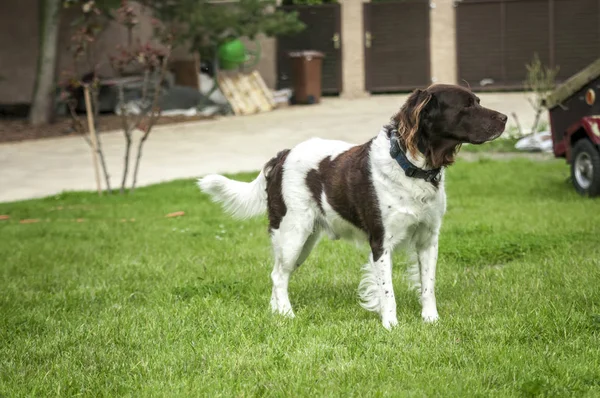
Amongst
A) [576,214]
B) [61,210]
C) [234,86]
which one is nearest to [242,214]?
[576,214]

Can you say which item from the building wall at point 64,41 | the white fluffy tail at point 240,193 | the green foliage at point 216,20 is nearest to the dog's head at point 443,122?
the white fluffy tail at point 240,193

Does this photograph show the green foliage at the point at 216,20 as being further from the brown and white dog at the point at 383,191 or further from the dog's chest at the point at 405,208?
the dog's chest at the point at 405,208

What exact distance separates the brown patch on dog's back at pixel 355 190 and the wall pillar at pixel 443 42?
1887 centimetres

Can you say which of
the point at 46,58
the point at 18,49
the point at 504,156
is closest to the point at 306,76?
the point at 46,58

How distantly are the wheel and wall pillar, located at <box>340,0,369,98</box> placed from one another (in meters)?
14.3

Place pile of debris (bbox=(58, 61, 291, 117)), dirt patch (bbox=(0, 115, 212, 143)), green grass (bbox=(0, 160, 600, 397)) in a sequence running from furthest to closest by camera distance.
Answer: pile of debris (bbox=(58, 61, 291, 117)), dirt patch (bbox=(0, 115, 212, 143)), green grass (bbox=(0, 160, 600, 397))

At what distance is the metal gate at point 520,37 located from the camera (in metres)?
23.4

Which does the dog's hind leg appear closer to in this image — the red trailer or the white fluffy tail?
the white fluffy tail

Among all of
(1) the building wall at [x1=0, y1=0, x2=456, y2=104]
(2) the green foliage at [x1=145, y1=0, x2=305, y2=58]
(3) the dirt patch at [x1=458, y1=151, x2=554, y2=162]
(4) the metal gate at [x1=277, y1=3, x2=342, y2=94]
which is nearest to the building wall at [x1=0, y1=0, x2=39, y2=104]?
(1) the building wall at [x1=0, y1=0, x2=456, y2=104]

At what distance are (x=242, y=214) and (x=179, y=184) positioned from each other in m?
6.41

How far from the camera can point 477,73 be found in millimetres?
23922

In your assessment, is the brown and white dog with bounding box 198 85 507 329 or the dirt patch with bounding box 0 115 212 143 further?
the dirt patch with bounding box 0 115 212 143

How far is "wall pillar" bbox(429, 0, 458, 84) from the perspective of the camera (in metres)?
24.0

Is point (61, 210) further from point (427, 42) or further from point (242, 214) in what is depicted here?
point (427, 42)
